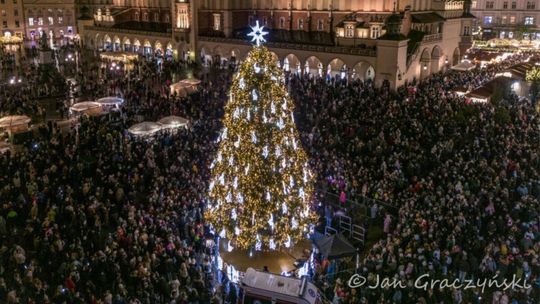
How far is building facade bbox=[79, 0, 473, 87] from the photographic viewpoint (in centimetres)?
4066

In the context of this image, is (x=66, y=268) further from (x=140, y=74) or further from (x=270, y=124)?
(x=140, y=74)

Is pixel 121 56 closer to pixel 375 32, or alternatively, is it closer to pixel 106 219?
pixel 375 32

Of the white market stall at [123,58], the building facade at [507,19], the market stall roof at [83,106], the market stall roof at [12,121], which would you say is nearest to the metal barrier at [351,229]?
the market stall roof at [12,121]

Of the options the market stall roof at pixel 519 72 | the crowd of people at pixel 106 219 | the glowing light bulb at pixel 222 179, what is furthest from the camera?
the market stall roof at pixel 519 72

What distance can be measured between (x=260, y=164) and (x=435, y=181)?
9.16 meters

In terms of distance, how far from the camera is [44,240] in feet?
51.0

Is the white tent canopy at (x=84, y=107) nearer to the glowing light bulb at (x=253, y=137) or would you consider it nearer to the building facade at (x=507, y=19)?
the glowing light bulb at (x=253, y=137)

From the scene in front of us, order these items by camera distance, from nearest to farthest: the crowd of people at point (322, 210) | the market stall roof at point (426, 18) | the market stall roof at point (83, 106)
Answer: the crowd of people at point (322, 210)
the market stall roof at point (83, 106)
the market stall roof at point (426, 18)

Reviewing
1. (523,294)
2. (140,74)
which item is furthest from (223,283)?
(140,74)

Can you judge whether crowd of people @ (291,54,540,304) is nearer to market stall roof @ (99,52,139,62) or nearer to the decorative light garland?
the decorative light garland

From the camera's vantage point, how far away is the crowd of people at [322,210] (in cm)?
1430

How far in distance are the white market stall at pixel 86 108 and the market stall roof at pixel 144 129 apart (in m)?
5.93


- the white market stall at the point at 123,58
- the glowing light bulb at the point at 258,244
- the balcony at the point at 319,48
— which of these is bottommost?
the glowing light bulb at the point at 258,244

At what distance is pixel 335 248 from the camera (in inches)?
621
